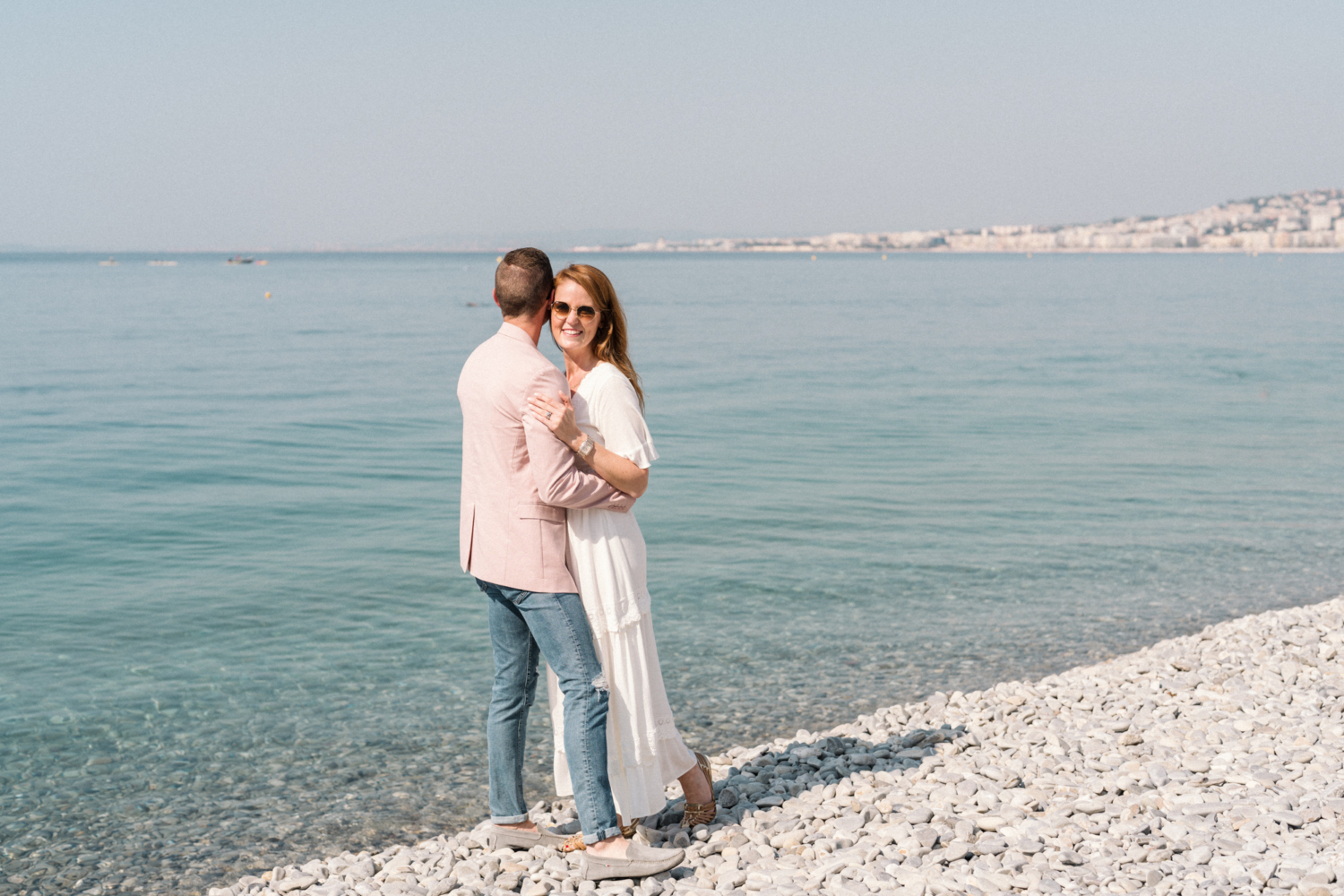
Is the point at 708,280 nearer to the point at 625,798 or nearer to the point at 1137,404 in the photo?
the point at 1137,404

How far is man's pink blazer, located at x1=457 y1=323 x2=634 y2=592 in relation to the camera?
4.32 metres

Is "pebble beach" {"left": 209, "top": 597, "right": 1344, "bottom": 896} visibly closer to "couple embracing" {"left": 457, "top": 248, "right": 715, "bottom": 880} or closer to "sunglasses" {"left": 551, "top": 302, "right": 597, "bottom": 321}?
"couple embracing" {"left": 457, "top": 248, "right": 715, "bottom": 880}

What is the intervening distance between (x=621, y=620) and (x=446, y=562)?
854 centimetres

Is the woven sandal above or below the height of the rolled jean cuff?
below

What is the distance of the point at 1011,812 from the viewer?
5164 millimetres

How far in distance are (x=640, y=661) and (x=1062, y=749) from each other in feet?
9.13

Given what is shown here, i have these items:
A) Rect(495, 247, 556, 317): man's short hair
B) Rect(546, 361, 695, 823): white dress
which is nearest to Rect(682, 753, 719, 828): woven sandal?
Rect(546, 361, 695, 823): white dress

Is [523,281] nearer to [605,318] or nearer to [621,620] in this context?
[605,318]

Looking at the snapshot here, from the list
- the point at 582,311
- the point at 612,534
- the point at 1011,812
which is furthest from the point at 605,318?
the point at 1011,812

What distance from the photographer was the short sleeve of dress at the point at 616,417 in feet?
14.9

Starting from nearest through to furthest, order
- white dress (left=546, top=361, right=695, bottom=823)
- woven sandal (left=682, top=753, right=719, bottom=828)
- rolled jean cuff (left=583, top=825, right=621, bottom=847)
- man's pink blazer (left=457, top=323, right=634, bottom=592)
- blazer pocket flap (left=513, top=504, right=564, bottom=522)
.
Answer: man's pink blazer (left=457, top=323, right=634, bottom=592) → blazer pocket flap (left=513, top=504, right=564, bottom=522) → white dress (left=546, top=361, right=695, bottom=823) → rolled jean cuff (left=583, top=825, right=621, bottom=847) → woven sandal (left=682, top=753, right=719, bottom=828)

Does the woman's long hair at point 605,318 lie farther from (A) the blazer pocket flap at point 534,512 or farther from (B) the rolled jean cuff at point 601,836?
(B) the rolled jean cuff at point 601,836

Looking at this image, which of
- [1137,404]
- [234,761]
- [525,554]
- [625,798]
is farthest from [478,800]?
[1137,404]

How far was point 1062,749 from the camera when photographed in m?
6.12
